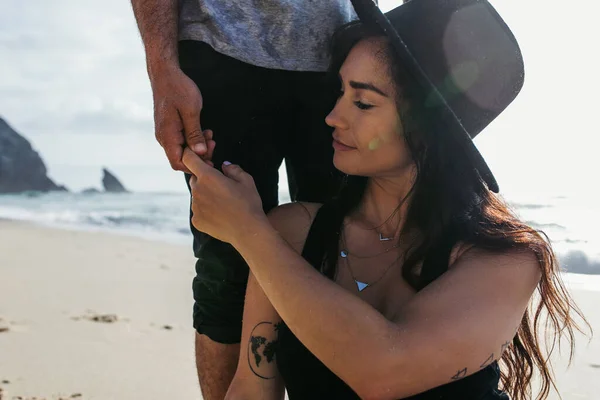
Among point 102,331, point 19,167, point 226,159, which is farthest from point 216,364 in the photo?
point 19,167

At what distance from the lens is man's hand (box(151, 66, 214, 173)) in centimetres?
182

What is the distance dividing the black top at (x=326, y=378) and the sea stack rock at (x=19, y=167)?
1340 inches

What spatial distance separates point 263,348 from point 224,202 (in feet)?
1.62

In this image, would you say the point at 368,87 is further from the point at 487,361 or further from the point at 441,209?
the point at 487,361

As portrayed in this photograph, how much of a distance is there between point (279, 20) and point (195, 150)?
0.57 metres

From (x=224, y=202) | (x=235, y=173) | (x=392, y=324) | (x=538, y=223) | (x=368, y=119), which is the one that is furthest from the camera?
(x=538, y=223)

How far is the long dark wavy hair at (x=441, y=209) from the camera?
1.90 m

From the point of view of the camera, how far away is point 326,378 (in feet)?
5.89

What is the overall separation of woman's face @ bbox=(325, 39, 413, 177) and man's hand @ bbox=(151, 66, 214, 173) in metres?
0.39

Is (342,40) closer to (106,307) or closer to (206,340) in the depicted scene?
(206,340)

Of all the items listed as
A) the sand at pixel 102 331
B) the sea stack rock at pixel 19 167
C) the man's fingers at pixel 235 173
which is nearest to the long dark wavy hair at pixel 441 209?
the man's fingers at pixel 235 173

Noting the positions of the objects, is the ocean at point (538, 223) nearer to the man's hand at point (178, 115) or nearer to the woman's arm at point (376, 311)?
the woman's arm at point (376, 311)

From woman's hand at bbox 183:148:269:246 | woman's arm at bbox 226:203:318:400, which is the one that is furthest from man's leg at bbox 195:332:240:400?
woman's hand at bbox 183:148:269:246

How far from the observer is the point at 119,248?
27.6 feet
